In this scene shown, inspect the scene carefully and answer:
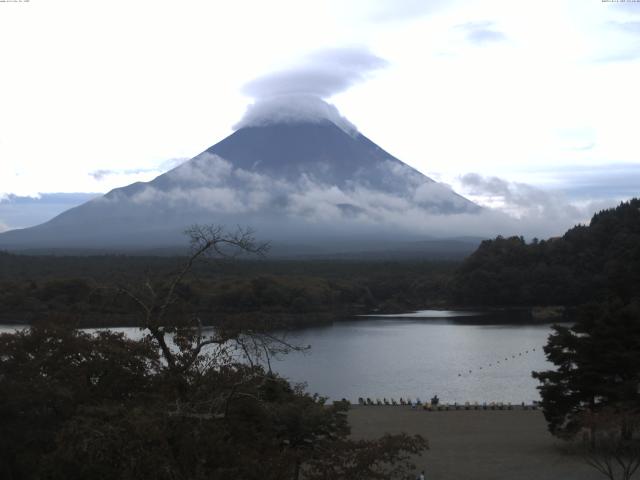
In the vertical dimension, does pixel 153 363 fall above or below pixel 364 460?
above

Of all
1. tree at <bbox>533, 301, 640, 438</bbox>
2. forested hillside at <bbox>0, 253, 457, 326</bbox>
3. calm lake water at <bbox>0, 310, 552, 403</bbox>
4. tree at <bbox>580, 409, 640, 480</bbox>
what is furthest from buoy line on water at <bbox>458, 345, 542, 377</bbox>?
tree at <bbox>580, 409, 640, 480</bbox>

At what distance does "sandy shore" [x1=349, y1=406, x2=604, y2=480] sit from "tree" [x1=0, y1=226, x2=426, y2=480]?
5.52 m

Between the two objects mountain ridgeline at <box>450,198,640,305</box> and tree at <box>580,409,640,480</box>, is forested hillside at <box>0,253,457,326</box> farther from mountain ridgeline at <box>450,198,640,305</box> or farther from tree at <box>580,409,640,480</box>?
tree at <box>580,409,640,480</box>

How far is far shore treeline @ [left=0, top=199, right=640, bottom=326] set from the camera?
44500mm

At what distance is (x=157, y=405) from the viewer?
5.43 meters

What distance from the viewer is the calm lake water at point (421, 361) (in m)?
23.4

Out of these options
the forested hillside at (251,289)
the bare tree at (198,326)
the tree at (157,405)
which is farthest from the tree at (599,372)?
the forested hillside at (251,289)

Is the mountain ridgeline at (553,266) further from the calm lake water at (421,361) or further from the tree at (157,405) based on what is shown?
the tree at (157,405)

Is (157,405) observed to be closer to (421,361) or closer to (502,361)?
(421,361)

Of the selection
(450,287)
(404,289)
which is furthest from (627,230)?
(404,289)

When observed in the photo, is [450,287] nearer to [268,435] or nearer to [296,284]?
[296,284]

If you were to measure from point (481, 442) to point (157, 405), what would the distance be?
1029cm

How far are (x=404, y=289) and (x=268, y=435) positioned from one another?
2108 inches

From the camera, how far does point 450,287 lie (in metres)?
56.1
